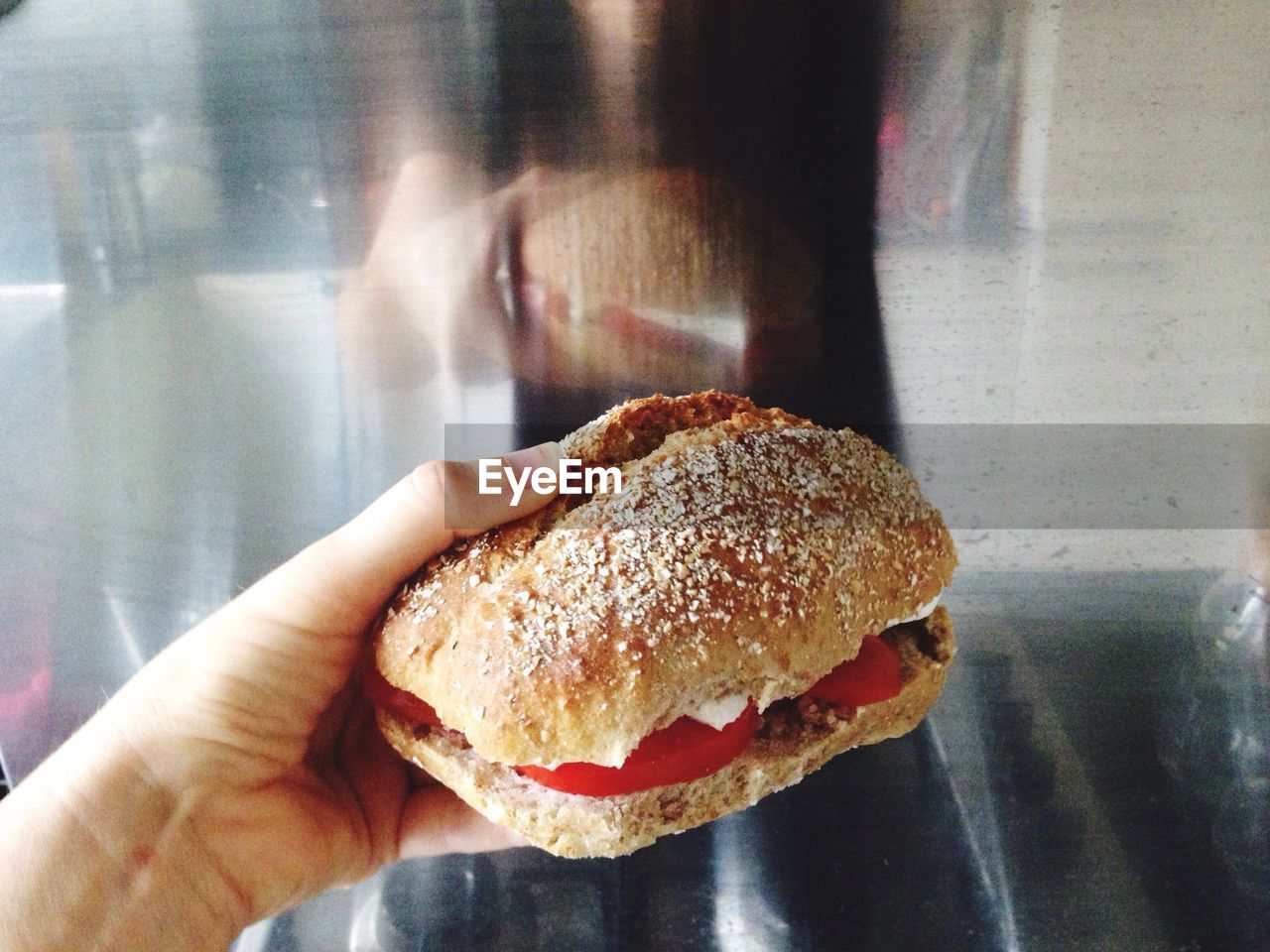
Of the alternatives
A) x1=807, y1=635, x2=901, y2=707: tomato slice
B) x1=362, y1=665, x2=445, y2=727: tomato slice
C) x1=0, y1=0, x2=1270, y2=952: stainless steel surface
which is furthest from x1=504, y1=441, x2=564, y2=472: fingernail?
x1=807, y1=635, x2=901, y2=707: tomato slice

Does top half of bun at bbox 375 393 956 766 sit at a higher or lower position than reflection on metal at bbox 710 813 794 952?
higher

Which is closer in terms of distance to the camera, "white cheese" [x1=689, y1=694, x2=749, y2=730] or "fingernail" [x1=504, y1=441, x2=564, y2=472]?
"white cheese" [x1=689, y1=694, x2=749, y2=730]

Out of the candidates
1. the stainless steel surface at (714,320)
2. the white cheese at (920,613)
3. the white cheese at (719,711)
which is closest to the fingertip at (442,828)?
the stainless steel surface at (714,320)

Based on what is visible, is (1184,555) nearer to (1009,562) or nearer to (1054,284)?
(1009,562)

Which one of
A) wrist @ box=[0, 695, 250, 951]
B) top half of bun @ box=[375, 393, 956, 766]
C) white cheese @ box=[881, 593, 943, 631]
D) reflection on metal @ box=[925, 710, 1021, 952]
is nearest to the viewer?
top half of bun @ box=[375, 393, 956, 766]

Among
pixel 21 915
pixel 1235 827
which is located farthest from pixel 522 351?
pixel 1235 827

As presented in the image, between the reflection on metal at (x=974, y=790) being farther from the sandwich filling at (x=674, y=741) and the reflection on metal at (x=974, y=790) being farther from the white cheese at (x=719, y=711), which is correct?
the white cheese at (x=719, y=711)

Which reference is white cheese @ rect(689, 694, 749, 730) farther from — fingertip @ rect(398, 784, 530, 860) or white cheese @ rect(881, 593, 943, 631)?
fingertip @ rect(398, 784, 530, 860)
